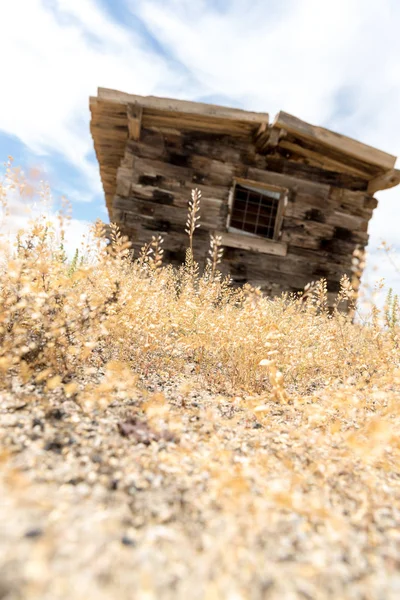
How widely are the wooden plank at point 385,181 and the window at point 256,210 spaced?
2027mm

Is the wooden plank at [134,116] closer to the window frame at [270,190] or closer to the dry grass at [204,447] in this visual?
the window frame at [270,190]

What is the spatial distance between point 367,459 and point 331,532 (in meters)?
0.62

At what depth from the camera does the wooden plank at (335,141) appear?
265 inches

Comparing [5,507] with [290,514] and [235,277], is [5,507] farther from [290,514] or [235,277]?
[235,277]

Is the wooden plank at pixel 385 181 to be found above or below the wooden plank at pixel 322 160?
below

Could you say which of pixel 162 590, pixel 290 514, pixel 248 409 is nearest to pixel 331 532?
pixel 290 514

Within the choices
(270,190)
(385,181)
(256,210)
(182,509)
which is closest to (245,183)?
(270,190)

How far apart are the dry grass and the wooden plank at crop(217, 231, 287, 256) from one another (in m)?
3.99

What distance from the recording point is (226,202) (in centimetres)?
726

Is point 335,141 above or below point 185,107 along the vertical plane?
above

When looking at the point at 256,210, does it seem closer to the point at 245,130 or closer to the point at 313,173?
the point at 313,173

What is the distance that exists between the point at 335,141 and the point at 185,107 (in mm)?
2937

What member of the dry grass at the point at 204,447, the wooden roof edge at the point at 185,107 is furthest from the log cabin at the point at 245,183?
the dry grass at the point at 204,447

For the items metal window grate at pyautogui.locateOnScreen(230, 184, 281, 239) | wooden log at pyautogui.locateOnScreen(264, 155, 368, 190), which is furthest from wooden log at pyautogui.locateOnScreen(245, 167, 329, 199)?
metal window grate at pyautogui.locateOnScreen(230, 184, 281, 239)
